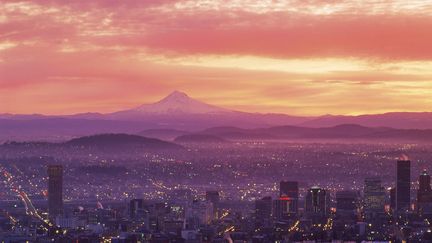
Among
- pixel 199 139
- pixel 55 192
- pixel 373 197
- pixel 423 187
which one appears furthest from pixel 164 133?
pixel 373 197

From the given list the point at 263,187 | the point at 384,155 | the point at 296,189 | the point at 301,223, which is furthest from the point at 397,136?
the point at 301,223

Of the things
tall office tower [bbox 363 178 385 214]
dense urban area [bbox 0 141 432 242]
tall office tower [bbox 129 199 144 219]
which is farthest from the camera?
tall office tower [bbox 363 178 385 214]

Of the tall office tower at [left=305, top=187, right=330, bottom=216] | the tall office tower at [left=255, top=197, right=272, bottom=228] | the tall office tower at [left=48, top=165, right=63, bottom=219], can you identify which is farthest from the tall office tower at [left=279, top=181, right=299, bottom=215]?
the tall office tower at [left=48, top=165, right=63, bottom=219]

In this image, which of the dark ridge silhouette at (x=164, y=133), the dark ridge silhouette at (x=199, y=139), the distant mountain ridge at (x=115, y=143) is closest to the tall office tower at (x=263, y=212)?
the distant mountain ridge at (x=115, y=143)

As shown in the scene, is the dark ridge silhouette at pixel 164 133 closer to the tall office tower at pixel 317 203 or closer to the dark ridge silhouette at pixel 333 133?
the dark ridge silhouette at pixel 333 133

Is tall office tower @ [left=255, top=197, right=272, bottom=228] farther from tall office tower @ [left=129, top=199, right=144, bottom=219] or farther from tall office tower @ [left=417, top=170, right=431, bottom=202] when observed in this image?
tall office tower @ [left=417, top=170, right=431, bottom=202]

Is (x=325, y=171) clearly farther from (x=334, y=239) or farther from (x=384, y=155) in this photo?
(x=334, y=239)
